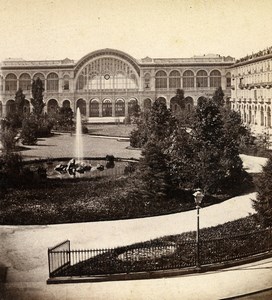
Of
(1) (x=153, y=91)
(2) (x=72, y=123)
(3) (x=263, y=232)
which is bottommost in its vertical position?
(3) (x=263, y=232)

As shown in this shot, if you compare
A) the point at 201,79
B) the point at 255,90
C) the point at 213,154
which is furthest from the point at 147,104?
the point at 213,154

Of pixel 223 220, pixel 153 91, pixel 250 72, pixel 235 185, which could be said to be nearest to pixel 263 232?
pixel 223 220

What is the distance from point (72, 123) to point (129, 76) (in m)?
11.3

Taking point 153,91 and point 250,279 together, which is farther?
point 153,91

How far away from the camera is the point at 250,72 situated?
34625 mm

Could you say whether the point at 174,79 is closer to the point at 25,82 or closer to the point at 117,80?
the point at 117,80

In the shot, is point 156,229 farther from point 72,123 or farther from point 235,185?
point 72,123

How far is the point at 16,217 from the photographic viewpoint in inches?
557

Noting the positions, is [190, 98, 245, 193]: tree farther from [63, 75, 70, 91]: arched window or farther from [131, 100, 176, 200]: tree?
[63, 75, 70, 91]: arched window

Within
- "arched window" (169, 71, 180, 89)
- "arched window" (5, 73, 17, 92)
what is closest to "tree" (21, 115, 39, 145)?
"arched window" (5, 73, 17, 92)

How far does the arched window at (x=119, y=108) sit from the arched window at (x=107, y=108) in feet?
2.66

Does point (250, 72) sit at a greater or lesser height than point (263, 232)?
greater

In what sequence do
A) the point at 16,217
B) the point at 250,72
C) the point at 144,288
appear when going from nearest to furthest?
the point at 144,288 < the point at 16,217 < the point at 250,72

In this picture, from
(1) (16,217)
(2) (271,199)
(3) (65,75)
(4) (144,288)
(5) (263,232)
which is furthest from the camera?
(3) (65,75)
